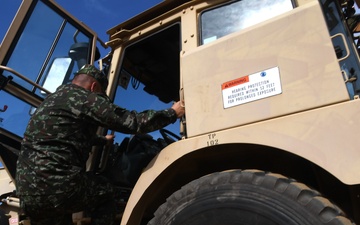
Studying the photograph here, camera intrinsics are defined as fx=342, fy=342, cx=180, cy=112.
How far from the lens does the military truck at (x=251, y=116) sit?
1596 millimetres

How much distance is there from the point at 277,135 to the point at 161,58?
182 cm

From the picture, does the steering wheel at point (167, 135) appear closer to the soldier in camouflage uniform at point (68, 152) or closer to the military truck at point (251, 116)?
the military truck at point (251, 116)

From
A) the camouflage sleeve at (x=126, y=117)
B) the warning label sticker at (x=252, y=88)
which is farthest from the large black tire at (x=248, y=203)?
the camouflage sleeve at (x=126, y=117)

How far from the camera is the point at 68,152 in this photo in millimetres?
2334

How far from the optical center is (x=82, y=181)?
2.31 metres

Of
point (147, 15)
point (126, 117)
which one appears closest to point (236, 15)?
point (147, 15)

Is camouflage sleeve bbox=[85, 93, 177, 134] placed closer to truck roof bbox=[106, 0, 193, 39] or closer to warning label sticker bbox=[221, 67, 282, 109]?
warning label sticker bbox=[221, 67, 282, 109]

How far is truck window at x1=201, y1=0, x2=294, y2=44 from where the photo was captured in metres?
2.19

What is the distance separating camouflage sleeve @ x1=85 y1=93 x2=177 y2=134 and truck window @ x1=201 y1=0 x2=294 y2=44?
60cm

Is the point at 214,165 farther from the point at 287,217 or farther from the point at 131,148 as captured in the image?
the point at 131,148

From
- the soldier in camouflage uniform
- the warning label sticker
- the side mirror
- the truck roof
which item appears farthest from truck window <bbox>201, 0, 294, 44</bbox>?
the side mirror

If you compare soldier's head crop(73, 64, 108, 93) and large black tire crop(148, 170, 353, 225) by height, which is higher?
soldier's head crop(73, 64, 108, 93)

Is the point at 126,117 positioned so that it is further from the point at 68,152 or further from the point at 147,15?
the point at 147,15

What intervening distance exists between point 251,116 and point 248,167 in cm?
40
